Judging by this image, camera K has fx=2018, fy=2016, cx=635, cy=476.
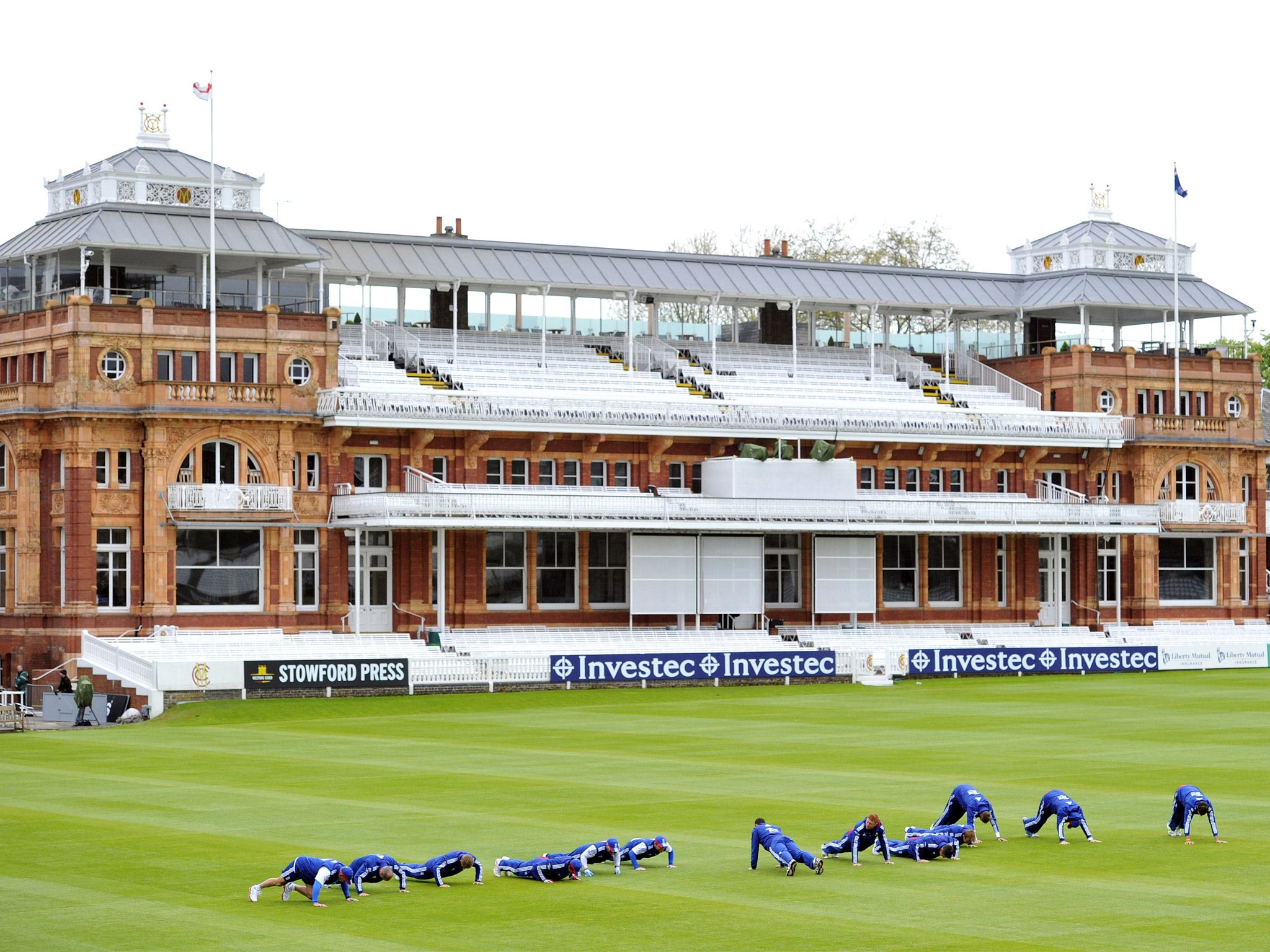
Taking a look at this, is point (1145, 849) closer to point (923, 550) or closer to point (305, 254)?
point (305, 254)

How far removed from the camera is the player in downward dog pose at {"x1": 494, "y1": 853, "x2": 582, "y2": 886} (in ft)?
73.7

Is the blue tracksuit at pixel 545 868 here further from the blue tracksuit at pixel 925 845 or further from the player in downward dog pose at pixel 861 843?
the blue tracksuit at pixel 925 845

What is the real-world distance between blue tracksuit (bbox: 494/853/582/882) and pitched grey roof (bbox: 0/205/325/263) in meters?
41.2

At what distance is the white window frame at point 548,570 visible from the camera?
65.7 metres

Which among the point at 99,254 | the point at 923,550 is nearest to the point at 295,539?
the point at 99,254

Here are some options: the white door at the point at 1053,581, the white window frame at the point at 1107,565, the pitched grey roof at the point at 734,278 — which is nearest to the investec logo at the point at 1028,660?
the white door at the point at 1053,581

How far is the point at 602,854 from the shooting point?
2317 cm

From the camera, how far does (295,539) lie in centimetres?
6212

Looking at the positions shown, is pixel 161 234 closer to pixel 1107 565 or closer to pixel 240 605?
pixel 240 605

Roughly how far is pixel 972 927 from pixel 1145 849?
5.75 meters

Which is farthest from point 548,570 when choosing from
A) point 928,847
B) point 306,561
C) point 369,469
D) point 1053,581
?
point 928,847

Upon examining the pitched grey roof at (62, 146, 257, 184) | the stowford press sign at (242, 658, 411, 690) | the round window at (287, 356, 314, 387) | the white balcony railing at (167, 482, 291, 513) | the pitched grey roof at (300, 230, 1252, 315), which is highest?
the pitched grey roof at (62, 146, 257, 184)

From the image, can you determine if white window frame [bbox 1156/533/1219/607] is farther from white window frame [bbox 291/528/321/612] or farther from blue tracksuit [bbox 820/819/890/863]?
blue tracksuit [bbox 820/819/890/863]

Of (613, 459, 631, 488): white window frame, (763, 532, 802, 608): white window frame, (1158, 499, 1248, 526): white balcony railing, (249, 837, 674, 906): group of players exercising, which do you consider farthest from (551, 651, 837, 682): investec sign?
(249, 837, 674, 906): group of players exercising
